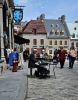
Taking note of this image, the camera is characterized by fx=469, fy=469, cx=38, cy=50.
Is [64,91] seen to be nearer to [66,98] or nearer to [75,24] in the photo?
[66,98]

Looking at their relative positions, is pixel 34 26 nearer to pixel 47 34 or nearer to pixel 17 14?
pixel 47 34

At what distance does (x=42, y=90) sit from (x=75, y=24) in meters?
107

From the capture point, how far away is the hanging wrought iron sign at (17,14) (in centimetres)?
4250

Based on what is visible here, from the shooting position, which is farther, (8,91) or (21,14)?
(21,14)

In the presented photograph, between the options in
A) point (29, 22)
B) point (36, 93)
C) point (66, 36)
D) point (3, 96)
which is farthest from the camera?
point (66, 36)

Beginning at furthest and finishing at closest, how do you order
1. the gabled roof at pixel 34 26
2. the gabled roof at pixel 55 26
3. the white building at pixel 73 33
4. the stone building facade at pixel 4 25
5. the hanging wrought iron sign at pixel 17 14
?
1. the white building at pixel 73 33
2. the gabled roof at pixel 55 26
3. the gabled roof at pixel 34 26
4. the hanging wrought iron sign at pixel 17 14
5. the stone building facade at pixel 4 25

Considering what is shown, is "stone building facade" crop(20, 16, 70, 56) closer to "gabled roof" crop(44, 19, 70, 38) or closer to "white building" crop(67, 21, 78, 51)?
"gabled roof" crop(44, 19, 70, 38)

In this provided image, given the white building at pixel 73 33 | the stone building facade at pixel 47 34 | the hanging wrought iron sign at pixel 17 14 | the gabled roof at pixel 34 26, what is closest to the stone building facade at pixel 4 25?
the hanging wrought iron sign at pixel 17 14

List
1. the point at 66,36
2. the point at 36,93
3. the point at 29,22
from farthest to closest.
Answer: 1. the point at 66,36
2. the point at 29,22
3. the point at 36,93

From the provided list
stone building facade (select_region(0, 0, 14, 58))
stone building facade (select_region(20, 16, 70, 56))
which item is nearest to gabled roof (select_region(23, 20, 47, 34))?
stone building facade (select_region(20, 16, 70, 56))

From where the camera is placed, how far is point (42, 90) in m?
17.3

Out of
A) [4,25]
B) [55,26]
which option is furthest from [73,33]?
[4,25]

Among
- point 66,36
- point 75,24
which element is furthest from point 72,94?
point 75,24

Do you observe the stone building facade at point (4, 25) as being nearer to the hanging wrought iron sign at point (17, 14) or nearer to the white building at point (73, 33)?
the hanging wrought iron sign at point (17, 14)
